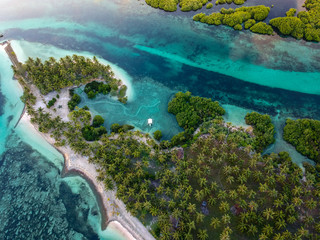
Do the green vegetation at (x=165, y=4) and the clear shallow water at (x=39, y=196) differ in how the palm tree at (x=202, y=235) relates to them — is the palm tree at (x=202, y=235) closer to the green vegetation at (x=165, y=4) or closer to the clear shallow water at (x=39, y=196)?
the clear shallow water at (x=39, y=196)

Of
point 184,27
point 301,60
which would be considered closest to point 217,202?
point 301,60

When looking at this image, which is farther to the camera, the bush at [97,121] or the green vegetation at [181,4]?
the green vegetation at [181,4]

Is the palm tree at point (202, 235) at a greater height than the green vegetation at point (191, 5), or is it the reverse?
the green vegetation at point (191, 5)

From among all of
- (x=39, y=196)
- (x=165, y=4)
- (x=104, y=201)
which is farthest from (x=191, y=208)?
(x=165, y=4)

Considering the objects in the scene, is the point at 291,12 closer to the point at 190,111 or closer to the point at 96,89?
the point at 190,111

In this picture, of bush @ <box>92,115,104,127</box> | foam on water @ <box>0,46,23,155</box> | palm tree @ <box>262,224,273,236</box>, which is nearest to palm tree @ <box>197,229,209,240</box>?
palm tree @ <box>262,224,273,236</box>

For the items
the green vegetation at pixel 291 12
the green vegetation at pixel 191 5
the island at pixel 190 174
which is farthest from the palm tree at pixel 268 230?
the green vegetation at pixel 191 5
